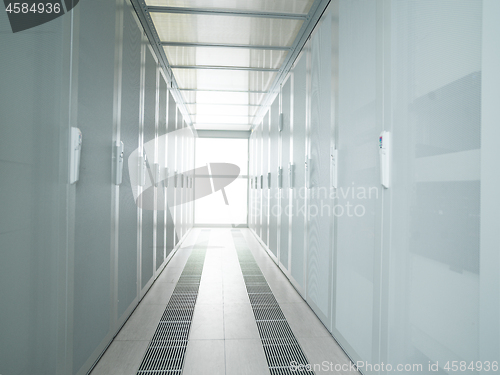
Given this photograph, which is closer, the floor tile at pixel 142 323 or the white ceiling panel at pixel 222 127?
the floor tile at pixel 142 323

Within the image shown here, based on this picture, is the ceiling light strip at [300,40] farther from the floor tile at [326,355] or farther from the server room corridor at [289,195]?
the floor tile at [326,355]

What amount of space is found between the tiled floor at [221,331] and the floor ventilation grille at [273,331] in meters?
0.05

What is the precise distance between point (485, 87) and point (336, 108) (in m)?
1.43

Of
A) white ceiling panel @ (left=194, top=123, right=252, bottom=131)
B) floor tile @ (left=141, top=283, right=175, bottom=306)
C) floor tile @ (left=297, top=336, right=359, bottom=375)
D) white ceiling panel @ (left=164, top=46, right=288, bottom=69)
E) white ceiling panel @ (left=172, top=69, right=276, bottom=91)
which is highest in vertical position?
white ceiling panel @ (left=164, top=46, right=288, bottom=69)

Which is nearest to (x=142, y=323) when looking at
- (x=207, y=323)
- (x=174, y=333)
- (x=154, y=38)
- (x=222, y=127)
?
(x=174, y=333)

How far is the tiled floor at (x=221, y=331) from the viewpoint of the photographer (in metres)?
2.10

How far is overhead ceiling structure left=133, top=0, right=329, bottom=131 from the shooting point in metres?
3.17

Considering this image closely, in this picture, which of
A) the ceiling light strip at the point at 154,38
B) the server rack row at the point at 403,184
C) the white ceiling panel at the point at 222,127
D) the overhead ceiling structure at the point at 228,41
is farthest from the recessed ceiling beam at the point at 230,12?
the white ceiling panel at the point at 222,127

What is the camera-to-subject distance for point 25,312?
1.40m

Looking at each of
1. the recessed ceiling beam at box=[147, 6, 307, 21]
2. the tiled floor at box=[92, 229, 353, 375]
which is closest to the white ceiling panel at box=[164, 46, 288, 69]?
the recessed ceiling beam at box=[147, 6, 307, 21]

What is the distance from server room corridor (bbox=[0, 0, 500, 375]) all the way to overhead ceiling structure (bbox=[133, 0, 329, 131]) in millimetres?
31

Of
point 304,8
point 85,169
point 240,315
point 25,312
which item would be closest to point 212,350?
point 240,315

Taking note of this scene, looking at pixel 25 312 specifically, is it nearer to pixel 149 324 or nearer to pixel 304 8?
pixel 149 324

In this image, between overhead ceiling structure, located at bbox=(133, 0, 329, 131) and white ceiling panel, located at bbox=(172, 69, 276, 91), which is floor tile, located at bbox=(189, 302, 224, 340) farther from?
white ceiling panel, located at bbox=(172, 69, 276, 91)
